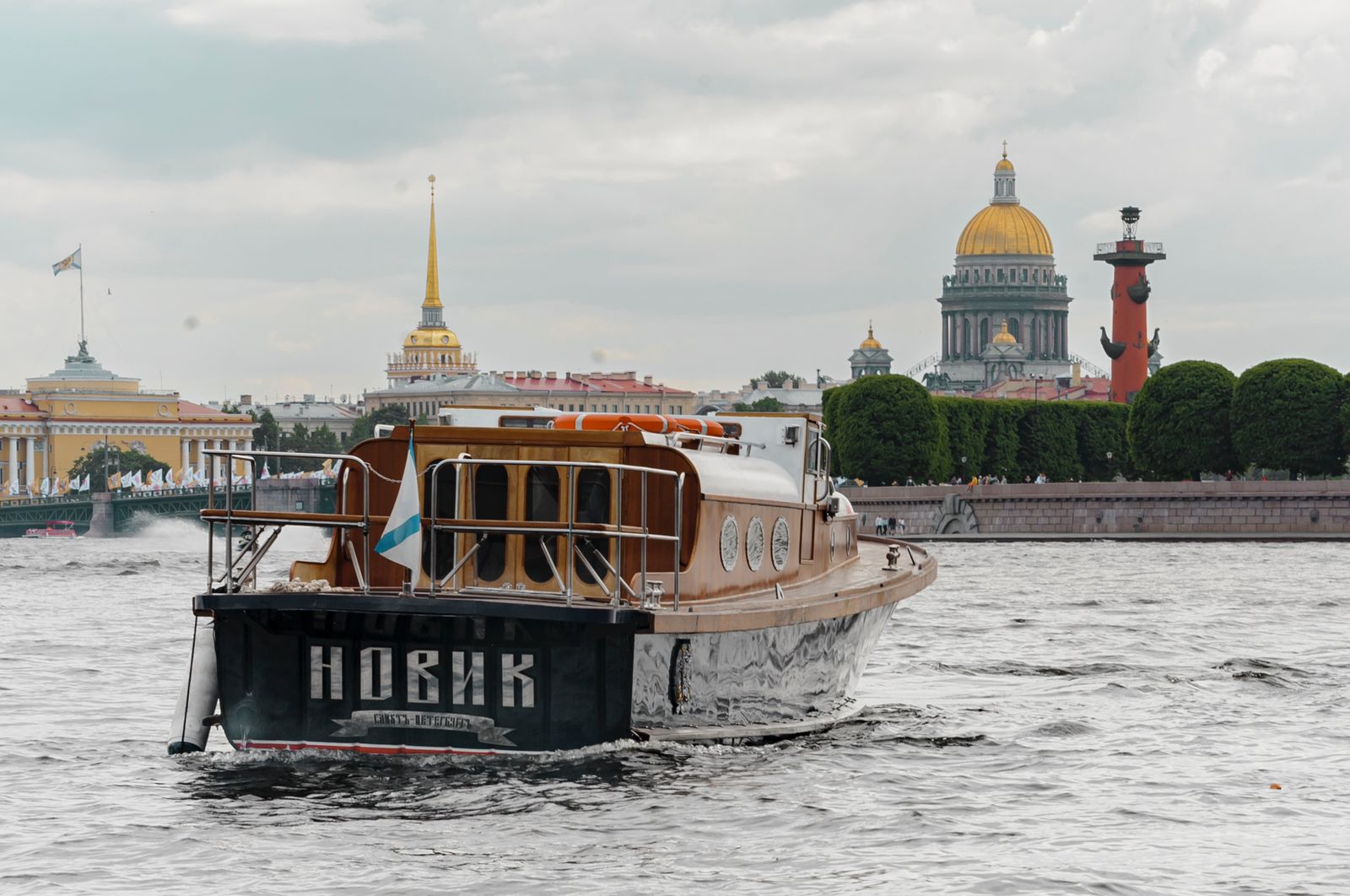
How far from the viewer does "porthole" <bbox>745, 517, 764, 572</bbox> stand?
14.9 metres

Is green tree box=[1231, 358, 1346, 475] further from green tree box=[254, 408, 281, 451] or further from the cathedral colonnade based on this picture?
the cathedral colonnade

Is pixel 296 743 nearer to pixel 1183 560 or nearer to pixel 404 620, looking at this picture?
pixel 404 620

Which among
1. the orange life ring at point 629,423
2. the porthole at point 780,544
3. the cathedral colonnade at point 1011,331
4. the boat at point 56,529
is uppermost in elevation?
the cathedral colonnade at point 1011,331

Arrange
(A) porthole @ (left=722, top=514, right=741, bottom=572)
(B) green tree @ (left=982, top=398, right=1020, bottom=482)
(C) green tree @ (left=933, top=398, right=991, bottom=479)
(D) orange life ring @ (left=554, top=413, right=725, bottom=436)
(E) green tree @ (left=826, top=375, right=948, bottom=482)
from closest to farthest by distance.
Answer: (A) porthole @ (left=722, top=514, right=741, bottom=572) < (D) orange life ring @ (left=554, top=413, right=725, bottom=436) < (E) green tree @ (left=826, top=375, right=948, bottom=482) < (C) green tree @ (left=933, top=398, right=991, bottom=479) < (B) green tree @ (left=982, top=398, right=1020, bottom=482)

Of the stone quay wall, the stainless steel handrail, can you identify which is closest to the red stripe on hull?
the stainless steel handrail

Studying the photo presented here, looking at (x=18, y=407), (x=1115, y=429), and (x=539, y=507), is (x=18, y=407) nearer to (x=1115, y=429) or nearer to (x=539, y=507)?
(x=1115, y=429)

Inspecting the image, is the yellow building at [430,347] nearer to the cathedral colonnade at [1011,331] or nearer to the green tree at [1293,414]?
the cathedral colonnade at [1011,331]

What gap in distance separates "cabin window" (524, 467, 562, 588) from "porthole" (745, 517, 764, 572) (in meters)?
2.05

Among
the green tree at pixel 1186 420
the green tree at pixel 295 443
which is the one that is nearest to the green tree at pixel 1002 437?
the green tree at pixel 1186 420

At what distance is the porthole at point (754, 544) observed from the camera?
14906 millimetres

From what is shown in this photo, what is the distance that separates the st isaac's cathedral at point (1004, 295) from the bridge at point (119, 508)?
271ft

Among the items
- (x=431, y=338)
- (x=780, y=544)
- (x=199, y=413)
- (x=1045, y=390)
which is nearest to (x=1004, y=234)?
(x=1045, y=390)

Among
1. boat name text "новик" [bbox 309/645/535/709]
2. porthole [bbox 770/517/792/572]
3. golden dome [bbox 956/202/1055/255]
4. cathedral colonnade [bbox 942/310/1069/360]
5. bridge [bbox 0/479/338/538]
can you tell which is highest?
golden dome [bbox 956/202/1055/255]

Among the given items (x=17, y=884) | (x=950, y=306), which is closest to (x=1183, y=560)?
(x=17, y=884)
